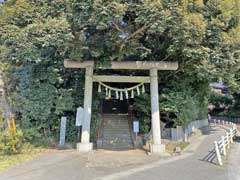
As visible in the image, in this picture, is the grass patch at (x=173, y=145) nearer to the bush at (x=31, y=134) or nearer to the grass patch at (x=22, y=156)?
the grass patch at (x=22, y=156)

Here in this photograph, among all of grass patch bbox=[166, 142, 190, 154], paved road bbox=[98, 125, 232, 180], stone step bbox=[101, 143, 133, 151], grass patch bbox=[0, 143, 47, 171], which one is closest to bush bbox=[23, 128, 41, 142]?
grass patch bbox=[0, 143, 47, 171]

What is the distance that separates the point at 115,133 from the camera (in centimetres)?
1633

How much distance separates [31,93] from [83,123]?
3.45 meters

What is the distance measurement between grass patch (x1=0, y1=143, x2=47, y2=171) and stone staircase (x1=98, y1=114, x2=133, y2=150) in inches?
137

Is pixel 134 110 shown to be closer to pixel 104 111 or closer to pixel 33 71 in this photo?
pixel 104 111

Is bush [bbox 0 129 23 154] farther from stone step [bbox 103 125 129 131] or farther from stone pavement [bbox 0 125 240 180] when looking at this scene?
stone step [bbox 103 125 129 131]

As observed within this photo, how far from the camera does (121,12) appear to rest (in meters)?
9.75

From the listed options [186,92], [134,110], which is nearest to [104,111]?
[134,110]

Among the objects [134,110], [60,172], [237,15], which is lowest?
[60,172]

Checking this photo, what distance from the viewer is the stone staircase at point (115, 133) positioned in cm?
1469

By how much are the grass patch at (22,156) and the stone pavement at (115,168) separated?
419mm

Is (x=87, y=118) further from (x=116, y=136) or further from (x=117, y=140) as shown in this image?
(x=116, y=136)

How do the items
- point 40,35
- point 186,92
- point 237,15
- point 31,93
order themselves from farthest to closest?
1. point 186,92
2. point 31,93
3. point 237,15
4. point 40,35

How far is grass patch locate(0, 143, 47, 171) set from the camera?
31.1 ft
